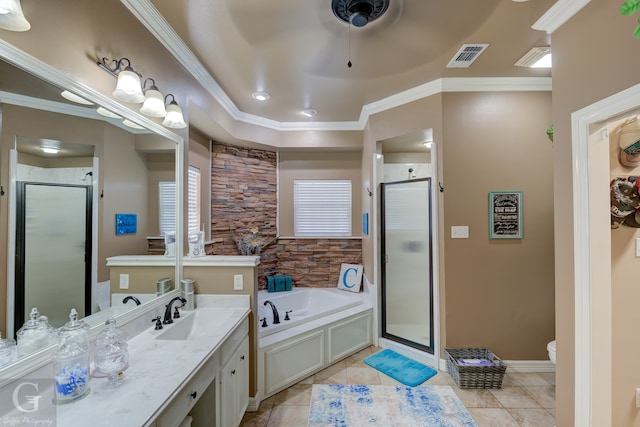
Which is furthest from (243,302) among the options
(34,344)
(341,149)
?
(341,149)

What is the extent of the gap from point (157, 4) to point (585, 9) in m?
2.46

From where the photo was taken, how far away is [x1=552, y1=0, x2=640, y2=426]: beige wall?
53.4 inches

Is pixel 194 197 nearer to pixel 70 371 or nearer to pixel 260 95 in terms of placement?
pixel 260 95

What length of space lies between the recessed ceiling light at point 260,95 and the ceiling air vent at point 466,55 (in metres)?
1.77

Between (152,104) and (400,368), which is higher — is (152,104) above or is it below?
above

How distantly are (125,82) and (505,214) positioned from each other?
10.2ft

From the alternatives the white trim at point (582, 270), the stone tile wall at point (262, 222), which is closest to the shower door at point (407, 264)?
the stone tile wall at point (262, 222)

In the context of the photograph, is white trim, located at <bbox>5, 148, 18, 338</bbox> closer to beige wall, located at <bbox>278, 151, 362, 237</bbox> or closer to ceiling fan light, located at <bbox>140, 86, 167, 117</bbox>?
ceiling fan light, located at <bbox>140, 86, 167, 117</bbox>

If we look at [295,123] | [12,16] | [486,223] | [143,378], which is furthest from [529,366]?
[12,16]

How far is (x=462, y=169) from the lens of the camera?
2594 mm

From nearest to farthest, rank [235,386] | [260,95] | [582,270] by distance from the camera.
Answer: [582,270]
[235,386]
[260,95]

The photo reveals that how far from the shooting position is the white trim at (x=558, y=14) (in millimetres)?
1513

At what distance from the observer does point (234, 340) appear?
5.78 feet

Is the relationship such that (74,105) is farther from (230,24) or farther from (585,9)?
(585,9)
